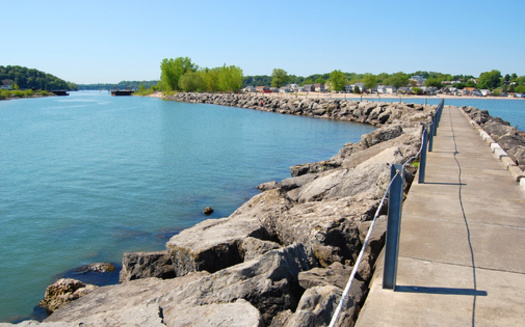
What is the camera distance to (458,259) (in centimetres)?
488

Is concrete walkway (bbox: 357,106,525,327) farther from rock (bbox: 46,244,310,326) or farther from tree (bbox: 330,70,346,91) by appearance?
tree (bbox: 330,70,346,91)

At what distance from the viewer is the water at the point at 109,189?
9430 millimetres

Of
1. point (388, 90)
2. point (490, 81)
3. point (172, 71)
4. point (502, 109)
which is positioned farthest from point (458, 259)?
point (490, 81)

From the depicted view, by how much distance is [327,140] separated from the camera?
29.7 m

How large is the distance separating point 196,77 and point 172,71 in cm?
1185

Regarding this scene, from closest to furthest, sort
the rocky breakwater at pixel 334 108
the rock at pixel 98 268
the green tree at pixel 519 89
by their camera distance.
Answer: the rock at pixel 98 268 → the rocky breakwater at pixel 334 108 → the green tree at pixel 519 89

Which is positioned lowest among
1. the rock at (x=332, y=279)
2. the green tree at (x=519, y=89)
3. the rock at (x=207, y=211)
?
the rock at (x=207, y=211)

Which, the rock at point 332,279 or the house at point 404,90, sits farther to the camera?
the house at point 404,90

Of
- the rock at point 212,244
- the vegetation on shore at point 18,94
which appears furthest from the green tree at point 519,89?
the vegetation on shore at point 18,94

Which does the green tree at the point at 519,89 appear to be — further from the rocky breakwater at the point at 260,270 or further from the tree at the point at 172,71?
the rocky breakwater at the point at 260,270

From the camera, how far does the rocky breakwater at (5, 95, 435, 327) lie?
4223mm

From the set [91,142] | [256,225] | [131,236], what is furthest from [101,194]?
[91,142]

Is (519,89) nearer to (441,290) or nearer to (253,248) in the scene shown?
(253,248)

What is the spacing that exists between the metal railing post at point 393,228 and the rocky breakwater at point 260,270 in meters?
0.38
